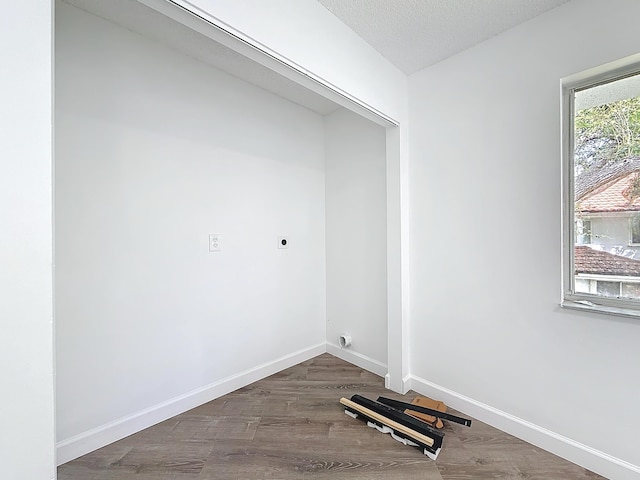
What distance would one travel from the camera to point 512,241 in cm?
176

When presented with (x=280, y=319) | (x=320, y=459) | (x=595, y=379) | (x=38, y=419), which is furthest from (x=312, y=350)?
(x=38, y=419)

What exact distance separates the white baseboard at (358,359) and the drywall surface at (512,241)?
368 mm

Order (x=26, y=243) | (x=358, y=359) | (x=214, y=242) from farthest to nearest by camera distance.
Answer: (x=358, y=359) → (x=214, y=242) → (x=26, y=243)

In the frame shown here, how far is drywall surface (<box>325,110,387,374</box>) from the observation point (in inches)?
100

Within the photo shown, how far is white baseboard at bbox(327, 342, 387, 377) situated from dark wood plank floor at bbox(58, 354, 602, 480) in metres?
0.62

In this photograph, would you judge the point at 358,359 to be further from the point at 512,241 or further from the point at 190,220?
the point at 190,220

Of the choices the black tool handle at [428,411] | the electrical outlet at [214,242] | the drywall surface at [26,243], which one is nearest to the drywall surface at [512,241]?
the black tool handle at [428,411]

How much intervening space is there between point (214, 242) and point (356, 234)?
1324 mm

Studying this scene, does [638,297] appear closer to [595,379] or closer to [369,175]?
[595,379]

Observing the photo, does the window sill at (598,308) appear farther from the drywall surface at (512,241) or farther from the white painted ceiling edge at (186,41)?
the white painted ceiling edge at (186,41)

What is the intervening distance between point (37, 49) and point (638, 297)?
2.62m

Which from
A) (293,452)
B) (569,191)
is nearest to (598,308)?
(569,191)

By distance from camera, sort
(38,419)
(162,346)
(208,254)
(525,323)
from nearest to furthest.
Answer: (38,419)
(525,323)
(162,346)
(208,254)

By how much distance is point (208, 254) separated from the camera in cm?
214
